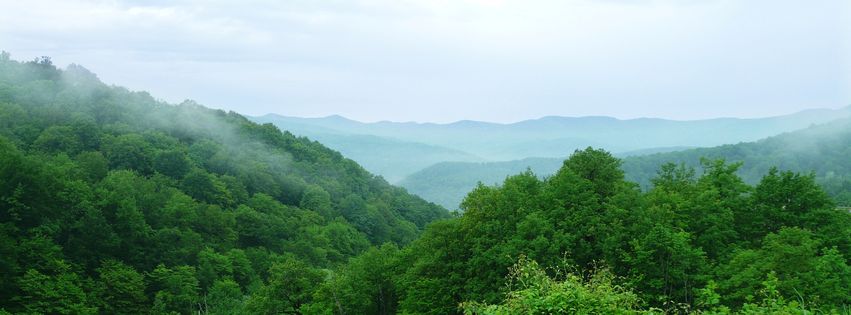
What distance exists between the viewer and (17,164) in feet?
153

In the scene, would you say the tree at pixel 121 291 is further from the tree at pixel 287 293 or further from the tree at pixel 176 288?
the tree at pixel 287 293

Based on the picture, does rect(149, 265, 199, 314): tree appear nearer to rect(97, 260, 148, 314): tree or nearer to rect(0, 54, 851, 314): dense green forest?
rect(0, 54, 851, 314): dense green forest

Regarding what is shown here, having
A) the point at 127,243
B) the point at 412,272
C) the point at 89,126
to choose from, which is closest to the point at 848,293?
the point at 412,272

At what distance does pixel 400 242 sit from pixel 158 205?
45.2 m

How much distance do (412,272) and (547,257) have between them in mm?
7565

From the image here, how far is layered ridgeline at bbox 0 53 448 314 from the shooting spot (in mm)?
44375

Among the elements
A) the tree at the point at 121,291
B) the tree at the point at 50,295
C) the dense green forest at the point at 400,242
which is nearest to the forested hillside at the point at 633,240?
the dense green forest at the point at 400,242

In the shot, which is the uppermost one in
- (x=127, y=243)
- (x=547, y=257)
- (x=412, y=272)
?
(x=547, y=257)

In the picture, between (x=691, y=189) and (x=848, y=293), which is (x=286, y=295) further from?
(x=848, y=293)

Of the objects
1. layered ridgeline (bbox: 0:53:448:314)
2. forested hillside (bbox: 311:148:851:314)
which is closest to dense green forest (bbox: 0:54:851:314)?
forested hillside (bbox: 311:148:851:314)

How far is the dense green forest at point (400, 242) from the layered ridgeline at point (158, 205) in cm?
23

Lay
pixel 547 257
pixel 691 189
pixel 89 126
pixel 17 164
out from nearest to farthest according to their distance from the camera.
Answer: pixel 547 257 < pixel 691 189 < pixel 17 164 < pixel 89 126

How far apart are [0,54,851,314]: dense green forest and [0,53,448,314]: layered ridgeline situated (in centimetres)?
23

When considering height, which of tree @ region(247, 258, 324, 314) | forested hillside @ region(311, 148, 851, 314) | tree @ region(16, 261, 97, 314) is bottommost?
tree @ region(16, 261, 97, 314)
